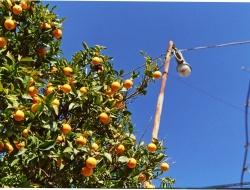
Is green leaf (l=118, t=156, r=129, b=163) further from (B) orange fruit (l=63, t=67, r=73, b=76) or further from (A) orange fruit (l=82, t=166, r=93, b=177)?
(B) orange fruit (l=63, t=67, r=73, b=76)

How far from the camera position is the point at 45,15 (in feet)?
7.85

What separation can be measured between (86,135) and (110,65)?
0.82 m

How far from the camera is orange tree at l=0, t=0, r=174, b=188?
191 centimetres

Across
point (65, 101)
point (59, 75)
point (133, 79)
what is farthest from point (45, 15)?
point (133, 79)

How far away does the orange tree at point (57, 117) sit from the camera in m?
1.91

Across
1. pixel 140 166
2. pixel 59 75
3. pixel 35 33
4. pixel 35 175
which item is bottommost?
pixel 35 175

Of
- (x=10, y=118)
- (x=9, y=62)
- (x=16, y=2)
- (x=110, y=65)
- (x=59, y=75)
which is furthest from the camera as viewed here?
(x=110, y=65)

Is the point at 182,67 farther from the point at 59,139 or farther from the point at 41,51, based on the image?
the point at 59,139

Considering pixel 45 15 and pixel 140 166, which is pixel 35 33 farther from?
pixel 140 166

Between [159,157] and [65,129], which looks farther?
[159,157]

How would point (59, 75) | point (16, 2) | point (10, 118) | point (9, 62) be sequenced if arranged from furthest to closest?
1. point (59, 75)
2. point (16, 2)
3. point (9, 62)
4. point (10, 118)

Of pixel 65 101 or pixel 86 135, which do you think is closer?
pixel 86 135

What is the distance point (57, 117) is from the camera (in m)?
2.35

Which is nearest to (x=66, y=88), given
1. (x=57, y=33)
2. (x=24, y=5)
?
(x=57, y=33)
